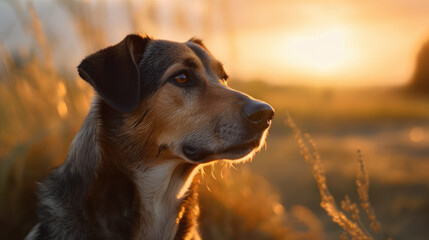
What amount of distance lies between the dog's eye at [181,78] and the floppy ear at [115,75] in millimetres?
305

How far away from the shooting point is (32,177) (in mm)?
4391

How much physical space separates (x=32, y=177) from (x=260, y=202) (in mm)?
2507

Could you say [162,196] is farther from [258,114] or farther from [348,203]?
[348,203]

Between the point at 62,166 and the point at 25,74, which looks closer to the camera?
the point at 62,166

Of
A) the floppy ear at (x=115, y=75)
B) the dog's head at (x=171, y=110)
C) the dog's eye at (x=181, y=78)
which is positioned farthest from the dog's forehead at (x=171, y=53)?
the floppy ear at (x=115, y=75)

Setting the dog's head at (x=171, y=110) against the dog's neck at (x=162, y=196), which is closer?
the dog's head at (x=171, y=110)

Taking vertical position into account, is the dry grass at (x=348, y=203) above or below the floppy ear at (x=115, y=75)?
below

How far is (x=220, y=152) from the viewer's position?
2744mm

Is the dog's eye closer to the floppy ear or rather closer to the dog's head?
the dog's head

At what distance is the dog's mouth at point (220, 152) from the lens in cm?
272

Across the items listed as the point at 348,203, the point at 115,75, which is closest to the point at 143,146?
the point at 115,75

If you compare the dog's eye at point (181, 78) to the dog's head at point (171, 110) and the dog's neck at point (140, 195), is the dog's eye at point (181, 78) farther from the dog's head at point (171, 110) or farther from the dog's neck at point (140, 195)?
Result: the dog's neck at point (140, 195)

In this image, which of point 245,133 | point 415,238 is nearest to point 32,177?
point 245,133

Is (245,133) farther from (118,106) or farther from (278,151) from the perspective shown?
(278,151)
